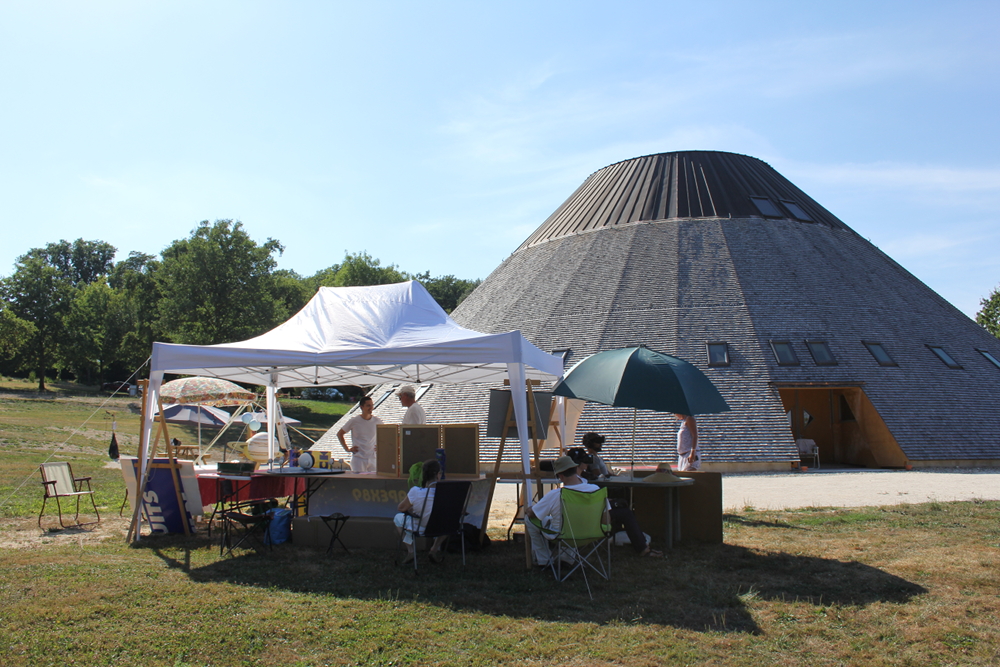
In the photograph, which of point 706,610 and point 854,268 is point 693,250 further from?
point 706,610

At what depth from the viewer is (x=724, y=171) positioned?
29531mm

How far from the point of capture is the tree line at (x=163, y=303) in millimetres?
41781

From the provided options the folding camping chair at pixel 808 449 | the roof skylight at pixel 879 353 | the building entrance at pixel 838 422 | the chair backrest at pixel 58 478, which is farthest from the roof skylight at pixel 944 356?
the chair backrest at pixel 58 478

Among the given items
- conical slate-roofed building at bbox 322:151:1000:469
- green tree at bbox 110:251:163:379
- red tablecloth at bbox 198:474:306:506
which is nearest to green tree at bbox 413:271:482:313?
green tree at bbox 110:251:163:379

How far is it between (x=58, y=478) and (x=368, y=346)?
18.8 ft

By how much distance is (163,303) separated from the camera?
4184cm

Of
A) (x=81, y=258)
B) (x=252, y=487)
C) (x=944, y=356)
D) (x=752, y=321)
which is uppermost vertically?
(x=81, y=258)

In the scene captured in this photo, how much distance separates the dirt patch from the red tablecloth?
120 cm

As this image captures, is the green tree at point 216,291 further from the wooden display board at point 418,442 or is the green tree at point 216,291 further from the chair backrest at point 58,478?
the wooden display board at point 418,442

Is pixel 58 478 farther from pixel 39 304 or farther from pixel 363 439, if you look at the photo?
pixel 39 304

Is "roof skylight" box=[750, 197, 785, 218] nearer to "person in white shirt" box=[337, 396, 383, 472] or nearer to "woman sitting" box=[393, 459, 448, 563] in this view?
"person in white shirt" box=[337, 396, 383, 472]

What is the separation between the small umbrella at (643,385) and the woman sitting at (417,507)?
6.96 feet

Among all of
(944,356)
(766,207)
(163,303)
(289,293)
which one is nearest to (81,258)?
(289,293)

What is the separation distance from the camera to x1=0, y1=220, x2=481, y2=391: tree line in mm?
41781
